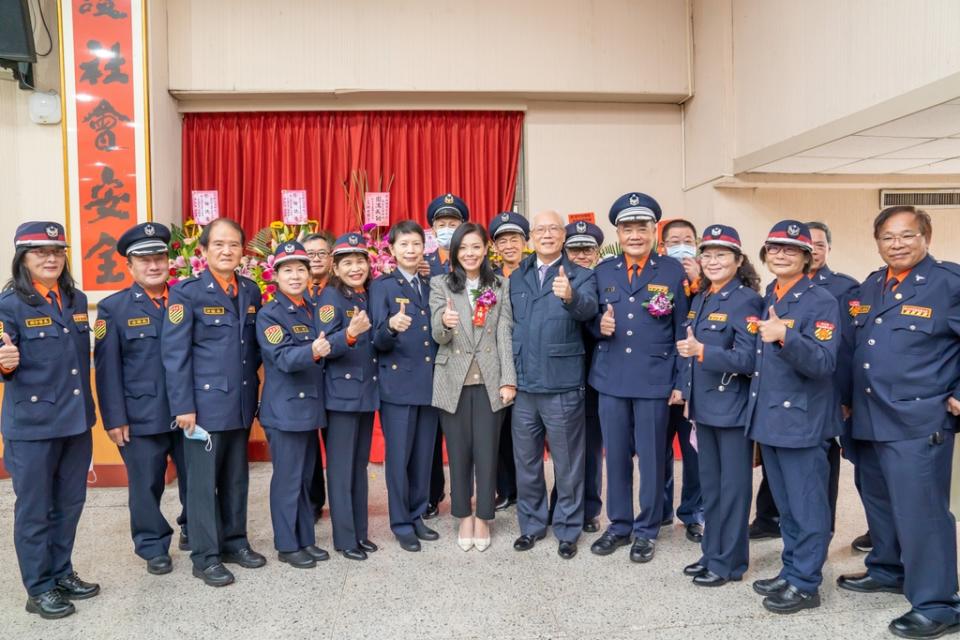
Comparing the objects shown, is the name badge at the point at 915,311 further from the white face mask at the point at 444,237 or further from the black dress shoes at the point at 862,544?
the white face mask at the point at 444,237

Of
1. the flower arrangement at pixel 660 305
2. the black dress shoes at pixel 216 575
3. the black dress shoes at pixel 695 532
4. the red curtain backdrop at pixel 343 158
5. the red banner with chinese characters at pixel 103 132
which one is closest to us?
the black dress shoes at pixel 216 575

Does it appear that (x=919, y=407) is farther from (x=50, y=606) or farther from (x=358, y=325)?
(x=50, y=606)

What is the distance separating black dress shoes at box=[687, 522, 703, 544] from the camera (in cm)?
311

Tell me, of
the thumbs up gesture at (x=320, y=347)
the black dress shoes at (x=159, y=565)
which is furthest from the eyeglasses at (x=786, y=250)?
the black dress shoes at (x=159, y=565)

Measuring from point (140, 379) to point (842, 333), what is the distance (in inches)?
123

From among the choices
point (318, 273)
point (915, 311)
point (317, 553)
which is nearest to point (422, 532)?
point (317, 553)

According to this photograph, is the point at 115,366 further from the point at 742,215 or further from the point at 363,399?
the point at 742,215

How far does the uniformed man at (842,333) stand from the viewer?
2605 mm

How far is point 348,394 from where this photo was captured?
9.32 ft

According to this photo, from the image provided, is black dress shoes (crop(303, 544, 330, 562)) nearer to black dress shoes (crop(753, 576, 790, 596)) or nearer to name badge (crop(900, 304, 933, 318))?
black dress shoes (crop(753, 576, 790, 596))

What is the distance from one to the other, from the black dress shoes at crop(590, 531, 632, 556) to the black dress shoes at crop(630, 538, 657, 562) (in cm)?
10

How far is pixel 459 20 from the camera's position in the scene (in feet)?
19.3

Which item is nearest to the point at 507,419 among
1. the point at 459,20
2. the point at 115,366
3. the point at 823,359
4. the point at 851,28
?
the point at 823,359

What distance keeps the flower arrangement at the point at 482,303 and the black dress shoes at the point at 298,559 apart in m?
1.34
